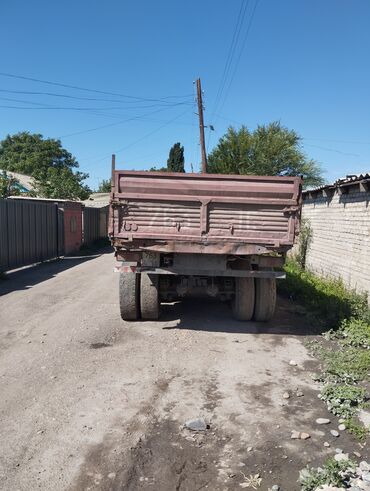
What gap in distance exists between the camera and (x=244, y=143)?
99.7 feet

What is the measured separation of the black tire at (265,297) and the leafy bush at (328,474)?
13.0ft

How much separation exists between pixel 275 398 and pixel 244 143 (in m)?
27.5

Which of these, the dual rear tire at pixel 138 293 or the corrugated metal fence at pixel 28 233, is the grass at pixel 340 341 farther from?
the corrugated metal fence at pixel 28 233

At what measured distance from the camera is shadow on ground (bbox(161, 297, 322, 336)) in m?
7.09

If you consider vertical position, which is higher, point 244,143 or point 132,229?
point 244,143

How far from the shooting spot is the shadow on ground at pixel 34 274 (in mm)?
10672

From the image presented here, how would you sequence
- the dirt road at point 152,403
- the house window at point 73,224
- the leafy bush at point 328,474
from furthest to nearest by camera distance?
1. the house window at point 73,224
2. the dirt road at point 152,403
3. the leafy bush at point 328,474

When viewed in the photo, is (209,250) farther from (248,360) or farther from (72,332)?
(72,332)

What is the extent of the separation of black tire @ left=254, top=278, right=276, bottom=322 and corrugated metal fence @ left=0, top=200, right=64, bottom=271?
814 centimetres

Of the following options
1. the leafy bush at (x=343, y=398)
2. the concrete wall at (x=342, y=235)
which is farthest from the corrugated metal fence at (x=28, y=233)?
the leafy bush at (x=343, y=398)

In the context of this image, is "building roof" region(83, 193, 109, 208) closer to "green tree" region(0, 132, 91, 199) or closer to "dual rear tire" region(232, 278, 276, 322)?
"green tree" region(0, 132, 91, 199)

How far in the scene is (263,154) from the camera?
29953 mm

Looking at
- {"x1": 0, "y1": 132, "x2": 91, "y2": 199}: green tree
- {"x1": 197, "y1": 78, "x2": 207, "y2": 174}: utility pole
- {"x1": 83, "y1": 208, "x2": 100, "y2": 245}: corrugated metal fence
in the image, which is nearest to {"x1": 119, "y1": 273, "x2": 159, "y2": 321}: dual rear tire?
{"x1": 83, "y1": 208, "x2": 100, "y2": 245}: corrugated metal fence

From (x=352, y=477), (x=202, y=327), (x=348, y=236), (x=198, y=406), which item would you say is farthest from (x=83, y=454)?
(x=348, y=236)
